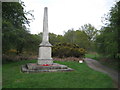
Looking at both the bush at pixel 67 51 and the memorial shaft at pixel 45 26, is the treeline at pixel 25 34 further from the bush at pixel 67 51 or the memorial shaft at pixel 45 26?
the bush at pixel 67 51

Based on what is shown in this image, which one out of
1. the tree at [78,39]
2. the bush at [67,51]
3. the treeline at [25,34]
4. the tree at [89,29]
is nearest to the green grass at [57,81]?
the treeline at [25,34]

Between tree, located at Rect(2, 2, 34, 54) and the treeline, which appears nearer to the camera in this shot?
the treeline

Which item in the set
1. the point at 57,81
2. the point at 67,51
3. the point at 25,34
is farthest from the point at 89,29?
the point at 57,81

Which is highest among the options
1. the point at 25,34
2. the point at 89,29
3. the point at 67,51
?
the point at 89,29

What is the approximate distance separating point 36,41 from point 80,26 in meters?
34.9

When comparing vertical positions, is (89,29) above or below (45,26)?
above

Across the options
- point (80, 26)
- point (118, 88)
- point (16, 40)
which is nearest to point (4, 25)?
point (16, 40)

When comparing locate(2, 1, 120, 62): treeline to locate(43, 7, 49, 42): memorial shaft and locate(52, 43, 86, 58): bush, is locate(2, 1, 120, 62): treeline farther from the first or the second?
locate(52, 43, 86, 58): bush

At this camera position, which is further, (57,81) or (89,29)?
(89,29)

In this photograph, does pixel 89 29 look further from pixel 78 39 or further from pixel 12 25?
pixel 12 25

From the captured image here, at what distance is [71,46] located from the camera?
62.6ft

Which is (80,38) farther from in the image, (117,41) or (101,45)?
(117,41)

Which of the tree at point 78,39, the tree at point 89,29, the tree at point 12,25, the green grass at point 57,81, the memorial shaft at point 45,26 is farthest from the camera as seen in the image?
the tree at point 89,29

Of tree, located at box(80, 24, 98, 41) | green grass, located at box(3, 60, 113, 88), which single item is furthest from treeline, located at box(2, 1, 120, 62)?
tree, located at box(80, 24, 98, 41)
